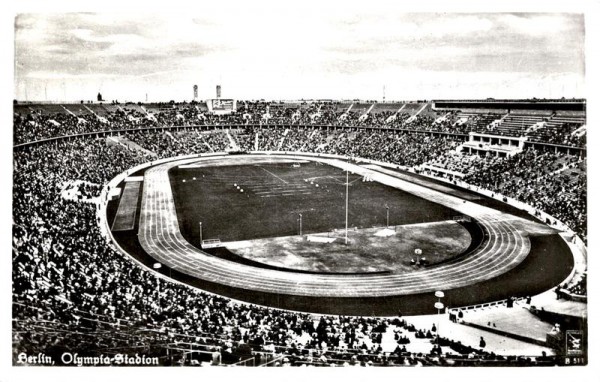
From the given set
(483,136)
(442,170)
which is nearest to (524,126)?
(483,136)

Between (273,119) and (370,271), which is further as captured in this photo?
(273,119)

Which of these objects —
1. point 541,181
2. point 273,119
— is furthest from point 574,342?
point 273,119

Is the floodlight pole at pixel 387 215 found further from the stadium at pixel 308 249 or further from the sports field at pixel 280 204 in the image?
the stadium at pixel 308 249

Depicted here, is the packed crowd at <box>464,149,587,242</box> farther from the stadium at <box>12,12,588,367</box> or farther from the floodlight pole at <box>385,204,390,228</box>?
the floodlight pole at <box>385,204,390,228</box>

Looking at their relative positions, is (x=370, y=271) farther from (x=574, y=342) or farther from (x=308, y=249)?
(x=574, y=342)

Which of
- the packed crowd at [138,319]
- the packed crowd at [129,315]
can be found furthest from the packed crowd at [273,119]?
the packed crowd at [138,319]

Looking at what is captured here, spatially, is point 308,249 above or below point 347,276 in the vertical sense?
above
